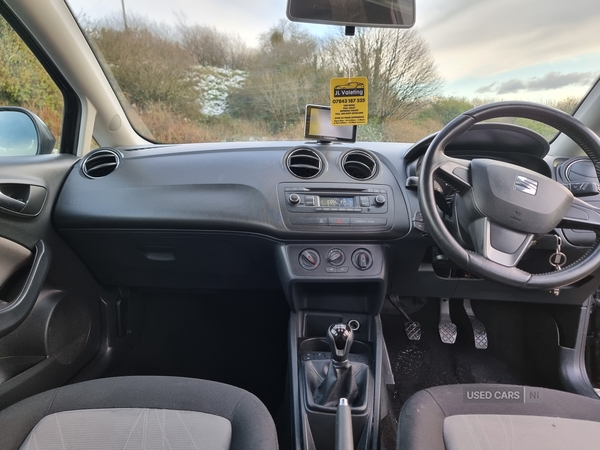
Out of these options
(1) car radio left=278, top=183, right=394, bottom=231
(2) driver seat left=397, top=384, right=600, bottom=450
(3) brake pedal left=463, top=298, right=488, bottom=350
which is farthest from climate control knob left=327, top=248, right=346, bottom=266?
(3) brake pedal left=463, top=298, right=488, bottom=350

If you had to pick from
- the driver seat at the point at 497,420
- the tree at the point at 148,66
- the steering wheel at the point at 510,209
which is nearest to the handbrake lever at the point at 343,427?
the driver seat at the point at 497,420

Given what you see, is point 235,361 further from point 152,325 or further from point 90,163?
point 90,163

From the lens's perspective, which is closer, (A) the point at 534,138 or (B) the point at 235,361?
(A) the point at 534,138

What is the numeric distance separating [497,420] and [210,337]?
1.54 meters

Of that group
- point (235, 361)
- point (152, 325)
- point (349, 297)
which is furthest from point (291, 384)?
point (152, 325)

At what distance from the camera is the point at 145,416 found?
3.65 feet

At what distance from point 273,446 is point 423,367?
4.21 feet

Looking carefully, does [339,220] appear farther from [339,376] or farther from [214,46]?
[214,46]

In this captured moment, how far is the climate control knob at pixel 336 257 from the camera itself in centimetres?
159

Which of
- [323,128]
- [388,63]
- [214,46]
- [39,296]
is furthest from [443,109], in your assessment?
[39,296]

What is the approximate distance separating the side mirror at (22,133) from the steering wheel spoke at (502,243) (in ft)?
5.98

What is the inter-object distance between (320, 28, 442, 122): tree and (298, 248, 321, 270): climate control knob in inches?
27.0

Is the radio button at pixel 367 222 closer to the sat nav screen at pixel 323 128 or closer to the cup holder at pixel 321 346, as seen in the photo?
the sat nav screen at pixel 323 128

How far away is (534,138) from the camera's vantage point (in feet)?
4.99
